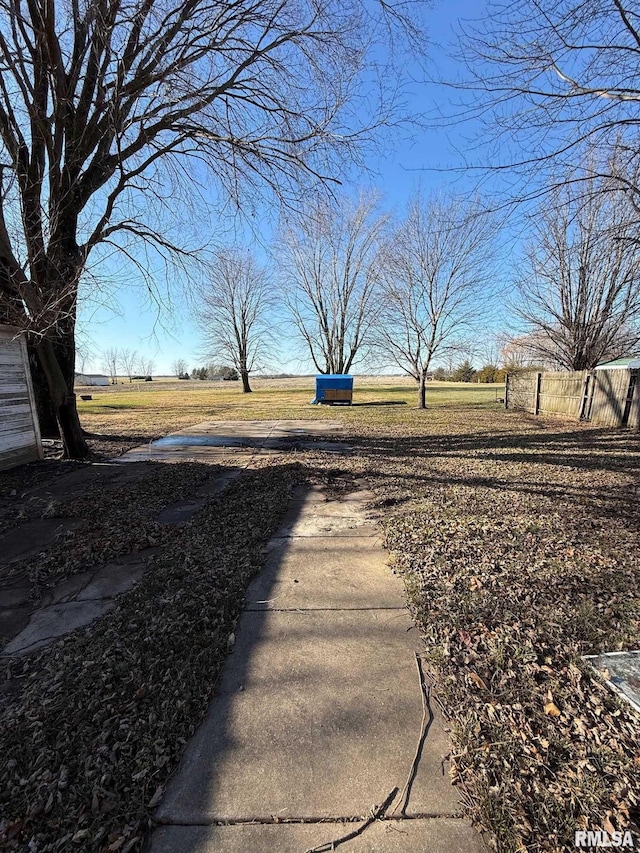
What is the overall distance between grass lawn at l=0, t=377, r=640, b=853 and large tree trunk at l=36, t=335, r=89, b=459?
331 cm

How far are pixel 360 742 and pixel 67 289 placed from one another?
19.4ft

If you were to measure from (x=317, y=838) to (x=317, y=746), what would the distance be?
32 cm

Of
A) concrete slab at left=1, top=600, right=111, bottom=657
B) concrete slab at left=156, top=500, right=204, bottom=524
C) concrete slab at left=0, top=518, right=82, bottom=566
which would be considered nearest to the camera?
concrete slab at left=1, top=600, right=111, bottom=657

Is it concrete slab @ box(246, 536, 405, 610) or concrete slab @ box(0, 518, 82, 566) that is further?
concrete slab @ box(0, 518, 82, 566)

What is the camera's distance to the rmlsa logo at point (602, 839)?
3.94 ft

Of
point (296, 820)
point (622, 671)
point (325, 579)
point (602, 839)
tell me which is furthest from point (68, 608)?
point (622, 671)

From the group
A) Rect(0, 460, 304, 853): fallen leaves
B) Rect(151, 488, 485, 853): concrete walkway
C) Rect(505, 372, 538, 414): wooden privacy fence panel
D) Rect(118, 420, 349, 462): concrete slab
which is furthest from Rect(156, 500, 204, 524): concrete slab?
Rect(505, 372, 538, 414): wooden privacy fence panel

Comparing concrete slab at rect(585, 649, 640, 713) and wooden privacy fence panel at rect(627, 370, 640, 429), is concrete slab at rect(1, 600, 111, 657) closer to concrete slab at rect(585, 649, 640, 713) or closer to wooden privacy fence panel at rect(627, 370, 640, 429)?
concrete slab at rect(585, 649, 640, 713)

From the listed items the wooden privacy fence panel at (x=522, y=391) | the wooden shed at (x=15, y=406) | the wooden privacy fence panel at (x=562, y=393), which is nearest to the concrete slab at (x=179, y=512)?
the wooden shed at (x=15, y=406)

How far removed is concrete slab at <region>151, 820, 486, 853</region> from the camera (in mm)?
1228

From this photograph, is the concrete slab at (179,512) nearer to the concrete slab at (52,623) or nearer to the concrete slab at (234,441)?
the concrete slab at (52,623)

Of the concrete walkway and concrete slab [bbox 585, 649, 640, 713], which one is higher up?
concrete slab [bbox 585, 649, 640, 713]

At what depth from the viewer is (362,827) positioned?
129 cm

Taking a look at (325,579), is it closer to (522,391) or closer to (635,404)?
(635,404)
